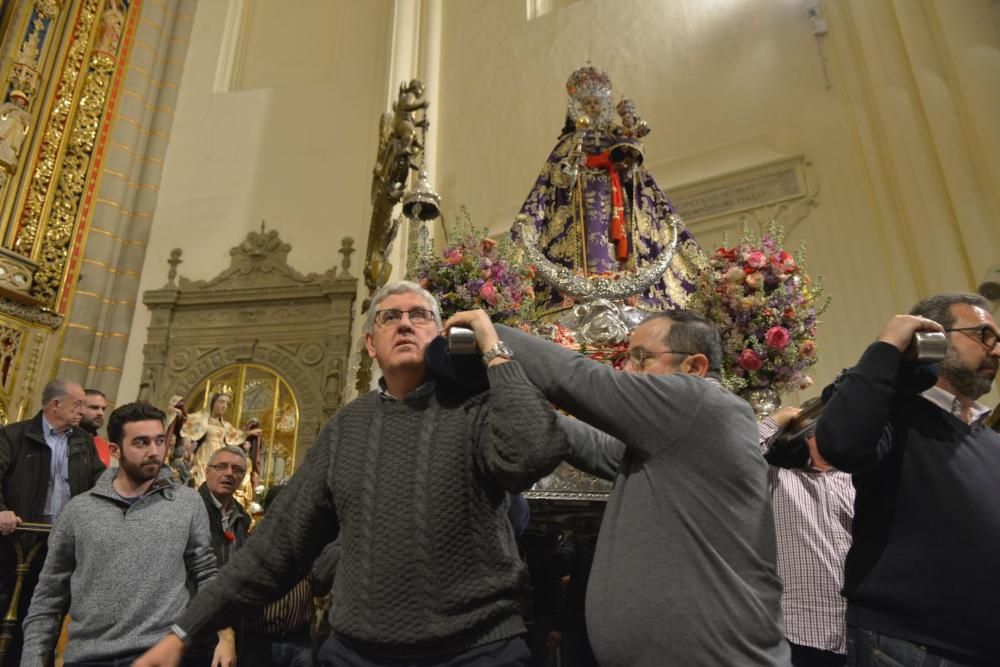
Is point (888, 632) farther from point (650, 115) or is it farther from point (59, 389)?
point (650, 115)

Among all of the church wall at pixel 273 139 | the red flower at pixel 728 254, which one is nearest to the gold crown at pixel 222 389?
the church wall at pixel 273 139

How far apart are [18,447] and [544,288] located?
9.30ft

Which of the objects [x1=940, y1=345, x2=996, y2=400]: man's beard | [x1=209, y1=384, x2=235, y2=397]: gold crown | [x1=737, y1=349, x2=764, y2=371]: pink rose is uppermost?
[x1=209, y1=384, x2=235, y2=397]: gold crown

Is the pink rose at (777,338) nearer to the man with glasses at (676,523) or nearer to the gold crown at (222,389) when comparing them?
the man with glasses at (676,523)

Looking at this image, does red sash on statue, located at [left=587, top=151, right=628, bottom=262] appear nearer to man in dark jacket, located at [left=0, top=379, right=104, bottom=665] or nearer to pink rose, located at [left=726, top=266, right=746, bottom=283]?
pink rose, located at [left=726, top=266, right=746, bottom=283]

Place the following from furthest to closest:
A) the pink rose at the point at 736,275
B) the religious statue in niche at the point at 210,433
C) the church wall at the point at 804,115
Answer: the religious statue in niche at the point at 210,433 → the church wall at the point at 804,115 → the pink rose at the point at 736,275

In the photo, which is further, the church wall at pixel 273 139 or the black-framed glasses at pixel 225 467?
the church wall at pixel 273 139

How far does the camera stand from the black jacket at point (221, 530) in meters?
2.84

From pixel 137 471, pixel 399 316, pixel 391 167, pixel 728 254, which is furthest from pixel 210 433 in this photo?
pixel 399 316

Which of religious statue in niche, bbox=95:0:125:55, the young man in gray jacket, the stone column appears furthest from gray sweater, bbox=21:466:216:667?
religious statue in niche, bbox=95:0:125:55

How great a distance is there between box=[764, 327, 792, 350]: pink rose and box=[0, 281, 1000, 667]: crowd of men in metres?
1.40

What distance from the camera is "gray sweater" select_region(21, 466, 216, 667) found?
6.93ft

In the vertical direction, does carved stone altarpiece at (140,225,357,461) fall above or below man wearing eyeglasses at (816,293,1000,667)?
above

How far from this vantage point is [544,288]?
13.0 ft
